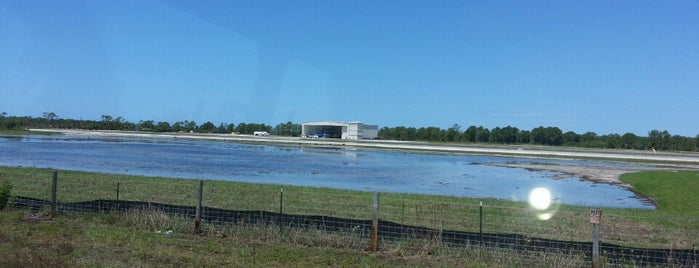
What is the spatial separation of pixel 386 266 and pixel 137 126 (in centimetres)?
20180

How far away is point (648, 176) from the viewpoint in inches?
1750

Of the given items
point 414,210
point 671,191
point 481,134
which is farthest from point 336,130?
point 414,210

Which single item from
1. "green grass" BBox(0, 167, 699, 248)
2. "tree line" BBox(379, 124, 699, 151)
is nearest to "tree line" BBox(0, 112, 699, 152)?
"tree line" BBox(379, 124, 699, 151)

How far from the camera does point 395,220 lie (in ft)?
53.2

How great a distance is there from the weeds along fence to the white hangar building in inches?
5398

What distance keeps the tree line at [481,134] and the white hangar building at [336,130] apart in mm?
13863

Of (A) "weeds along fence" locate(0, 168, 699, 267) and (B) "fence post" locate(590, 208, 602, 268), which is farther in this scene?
(A) "weeds along fence" locate(0, 168, 699, 267)

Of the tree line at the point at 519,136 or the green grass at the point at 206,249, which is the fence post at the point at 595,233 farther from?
the tree line at the point at 519,136

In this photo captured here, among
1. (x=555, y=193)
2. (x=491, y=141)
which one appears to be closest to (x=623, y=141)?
(x=491, y=141)

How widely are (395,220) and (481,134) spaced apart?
160513 mm

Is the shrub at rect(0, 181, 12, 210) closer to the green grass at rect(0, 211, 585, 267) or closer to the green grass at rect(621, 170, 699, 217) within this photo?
the green grass at rect(0, 211, 585, 267)

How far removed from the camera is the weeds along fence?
10820mm

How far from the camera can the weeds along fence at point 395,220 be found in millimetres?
10820

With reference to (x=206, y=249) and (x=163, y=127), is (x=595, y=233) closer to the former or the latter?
(x=206, y=249)
